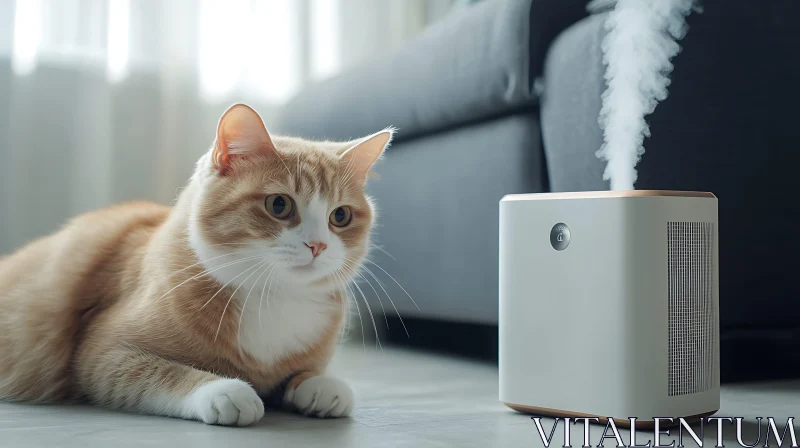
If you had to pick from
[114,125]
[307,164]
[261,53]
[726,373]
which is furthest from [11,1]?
[726,373]

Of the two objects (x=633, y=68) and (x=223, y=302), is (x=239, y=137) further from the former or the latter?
(x=633, y=68)

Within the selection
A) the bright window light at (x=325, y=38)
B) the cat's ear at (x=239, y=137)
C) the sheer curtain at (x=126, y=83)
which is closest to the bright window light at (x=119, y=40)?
the sheer curtain at (x=126, y=83)

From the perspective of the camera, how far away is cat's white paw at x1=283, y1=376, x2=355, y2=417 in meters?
1.09

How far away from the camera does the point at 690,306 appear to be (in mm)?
986

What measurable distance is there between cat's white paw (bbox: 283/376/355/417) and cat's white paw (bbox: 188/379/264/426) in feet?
0.35

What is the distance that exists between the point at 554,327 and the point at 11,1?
200 centimetres

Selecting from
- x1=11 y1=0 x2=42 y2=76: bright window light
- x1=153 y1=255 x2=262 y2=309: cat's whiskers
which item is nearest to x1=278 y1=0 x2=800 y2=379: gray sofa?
x1=153 y1=255 x2=262 y2=309: cat's whiskers

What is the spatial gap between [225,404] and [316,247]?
0.23m

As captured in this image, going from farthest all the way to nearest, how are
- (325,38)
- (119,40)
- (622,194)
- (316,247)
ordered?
(325,38)
(119,40)
(316,247)
(622,194)

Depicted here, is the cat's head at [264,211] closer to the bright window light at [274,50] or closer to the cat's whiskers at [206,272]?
the cat's whiskers at [206,272]

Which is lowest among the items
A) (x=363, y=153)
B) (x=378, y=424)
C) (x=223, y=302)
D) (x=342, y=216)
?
(x=378, y=424)

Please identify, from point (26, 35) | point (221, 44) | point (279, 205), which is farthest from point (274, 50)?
point (279, 205)

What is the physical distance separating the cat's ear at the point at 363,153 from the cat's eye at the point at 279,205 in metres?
0.15

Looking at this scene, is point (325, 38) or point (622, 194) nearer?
point (622, 194)
